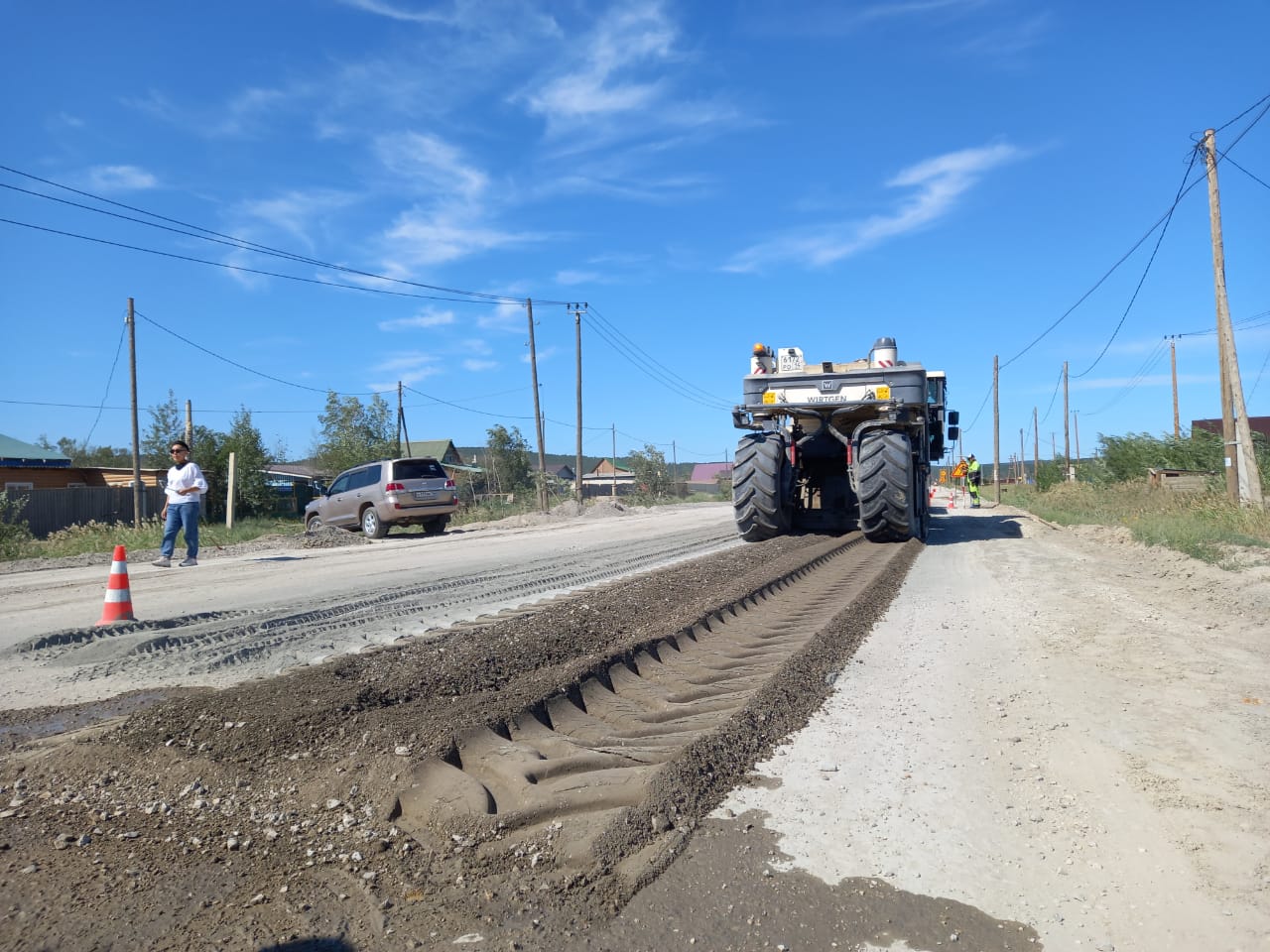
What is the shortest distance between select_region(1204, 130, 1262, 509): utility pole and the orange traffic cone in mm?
17208

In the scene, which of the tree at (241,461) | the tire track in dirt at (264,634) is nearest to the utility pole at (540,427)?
the tree at (241,461)

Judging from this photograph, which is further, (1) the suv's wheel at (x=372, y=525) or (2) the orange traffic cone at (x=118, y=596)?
(1) the suv's wheel at (x=372, y=525)

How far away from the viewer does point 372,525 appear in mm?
18219

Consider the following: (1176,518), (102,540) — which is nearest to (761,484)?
(1176,518)

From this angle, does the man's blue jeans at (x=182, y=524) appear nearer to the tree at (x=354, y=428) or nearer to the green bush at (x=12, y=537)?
the green bush at (x=12, y=537)

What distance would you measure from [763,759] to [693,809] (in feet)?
2.34

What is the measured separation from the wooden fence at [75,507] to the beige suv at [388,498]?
7.61 metres

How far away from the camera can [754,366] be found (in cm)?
1367

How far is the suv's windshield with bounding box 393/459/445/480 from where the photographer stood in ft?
60.1

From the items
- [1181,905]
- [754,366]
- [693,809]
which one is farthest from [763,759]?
[754,366]

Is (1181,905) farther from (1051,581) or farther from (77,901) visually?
(1051,581)

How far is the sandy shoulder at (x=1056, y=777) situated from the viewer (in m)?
2.72

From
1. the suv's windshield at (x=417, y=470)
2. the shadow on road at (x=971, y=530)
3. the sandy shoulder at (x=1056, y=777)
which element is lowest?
the sandy shoulder at (x=1056, y=777)

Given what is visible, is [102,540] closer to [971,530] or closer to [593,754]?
[593,754]
